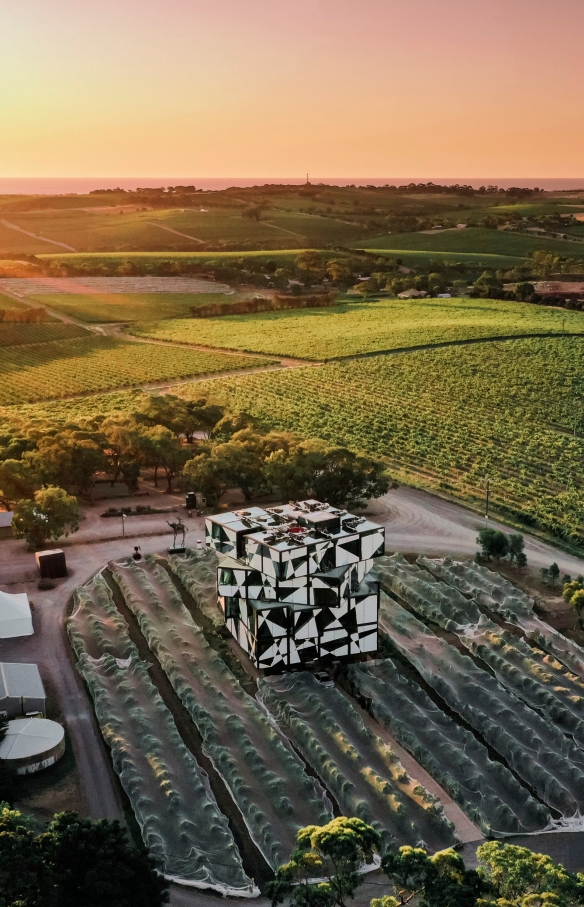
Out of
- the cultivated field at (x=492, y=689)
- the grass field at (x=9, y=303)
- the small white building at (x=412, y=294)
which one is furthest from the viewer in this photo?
the small white building at (x=412, y=294)

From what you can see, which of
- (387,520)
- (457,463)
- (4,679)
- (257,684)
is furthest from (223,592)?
(457,463)

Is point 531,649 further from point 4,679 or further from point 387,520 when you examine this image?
point 4,679

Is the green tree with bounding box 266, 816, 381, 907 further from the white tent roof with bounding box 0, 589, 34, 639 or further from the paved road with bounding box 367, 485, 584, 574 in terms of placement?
the paved road with bounding box 367, 485, 584, 574

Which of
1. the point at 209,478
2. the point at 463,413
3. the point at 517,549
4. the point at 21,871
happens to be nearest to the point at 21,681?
the point at 21,871

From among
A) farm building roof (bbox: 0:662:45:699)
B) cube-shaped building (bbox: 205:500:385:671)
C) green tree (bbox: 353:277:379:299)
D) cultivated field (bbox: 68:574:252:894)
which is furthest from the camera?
green tree (bbox: 353:277:379:299)

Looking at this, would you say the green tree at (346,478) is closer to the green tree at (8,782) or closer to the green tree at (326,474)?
the green tree at (326,474)

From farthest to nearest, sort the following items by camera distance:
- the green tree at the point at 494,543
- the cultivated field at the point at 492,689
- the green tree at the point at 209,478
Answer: the green tree at the point at 209,478, the green tree at the point at 494,543, the cultivated field at the point at 492,689

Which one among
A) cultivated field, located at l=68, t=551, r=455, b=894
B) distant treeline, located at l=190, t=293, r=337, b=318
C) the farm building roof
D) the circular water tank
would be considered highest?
distant treeline, located at l=190, t=293, r=337, b=318

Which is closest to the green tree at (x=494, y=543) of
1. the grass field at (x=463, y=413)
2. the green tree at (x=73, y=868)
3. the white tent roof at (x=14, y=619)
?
the grass field at (x=463, y=413)

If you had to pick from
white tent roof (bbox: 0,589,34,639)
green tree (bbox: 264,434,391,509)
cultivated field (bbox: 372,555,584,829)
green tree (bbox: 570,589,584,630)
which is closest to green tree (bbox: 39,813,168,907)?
cultivated field (bbox: 372,555,584,829)
